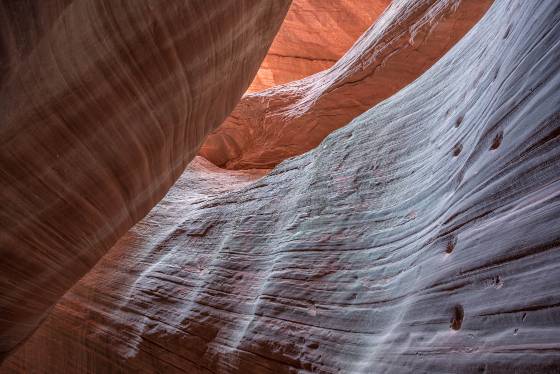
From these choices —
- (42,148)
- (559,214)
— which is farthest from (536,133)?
(42,148)

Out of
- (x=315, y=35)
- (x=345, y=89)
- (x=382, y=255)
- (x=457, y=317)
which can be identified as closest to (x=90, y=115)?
(x=382, y=255)

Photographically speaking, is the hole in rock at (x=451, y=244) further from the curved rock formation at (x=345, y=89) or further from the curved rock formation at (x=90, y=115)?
the curved rock formation at (x=345, y=89)

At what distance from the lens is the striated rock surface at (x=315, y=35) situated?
12.2m

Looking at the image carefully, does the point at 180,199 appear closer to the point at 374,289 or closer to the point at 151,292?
the point at 151,292

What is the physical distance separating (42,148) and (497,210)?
180 cm

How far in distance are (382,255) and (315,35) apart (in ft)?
37.7

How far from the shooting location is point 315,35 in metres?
12.9

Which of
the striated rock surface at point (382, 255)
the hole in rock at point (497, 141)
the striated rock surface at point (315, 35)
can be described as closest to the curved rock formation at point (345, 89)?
the striated rock surface at point (382, 255)

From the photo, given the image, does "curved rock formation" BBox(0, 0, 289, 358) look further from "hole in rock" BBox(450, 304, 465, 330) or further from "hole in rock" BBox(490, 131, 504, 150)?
"hole in rock" BBox(450, 304, 465, 330)

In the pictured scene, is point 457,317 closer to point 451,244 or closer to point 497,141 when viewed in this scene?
point 451,244

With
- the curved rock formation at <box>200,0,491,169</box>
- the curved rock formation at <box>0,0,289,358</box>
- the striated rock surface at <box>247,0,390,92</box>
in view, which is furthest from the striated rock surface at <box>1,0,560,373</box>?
the striated rock surface at <box>247,0,390,92</box>

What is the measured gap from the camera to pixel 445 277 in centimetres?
170

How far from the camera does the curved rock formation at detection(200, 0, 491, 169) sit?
17.3 ft

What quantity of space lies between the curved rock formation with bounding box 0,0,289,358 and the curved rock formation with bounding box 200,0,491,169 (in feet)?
7.51
